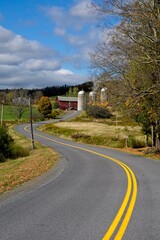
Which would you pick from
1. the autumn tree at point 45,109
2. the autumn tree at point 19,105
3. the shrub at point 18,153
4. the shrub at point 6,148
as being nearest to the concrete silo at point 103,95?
the shrub at point 6,148

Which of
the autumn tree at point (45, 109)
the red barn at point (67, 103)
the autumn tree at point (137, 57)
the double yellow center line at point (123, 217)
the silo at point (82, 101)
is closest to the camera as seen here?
the double yellow center line at point (123, 217)

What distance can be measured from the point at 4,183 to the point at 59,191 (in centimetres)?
307

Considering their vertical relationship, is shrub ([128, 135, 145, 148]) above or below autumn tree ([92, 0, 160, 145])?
below

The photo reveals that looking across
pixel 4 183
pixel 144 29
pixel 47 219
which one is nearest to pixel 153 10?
pixel 144 29

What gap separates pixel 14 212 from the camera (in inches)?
312

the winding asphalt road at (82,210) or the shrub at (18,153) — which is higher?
the winding asphalt road at (82,210)

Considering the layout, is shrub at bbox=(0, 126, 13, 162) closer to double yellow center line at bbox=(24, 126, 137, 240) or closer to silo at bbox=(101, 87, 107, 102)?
silo at bbox=(101, 87, 107, 102)

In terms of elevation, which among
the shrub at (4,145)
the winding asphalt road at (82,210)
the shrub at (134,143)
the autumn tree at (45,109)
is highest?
the autumn tree at (45,109)

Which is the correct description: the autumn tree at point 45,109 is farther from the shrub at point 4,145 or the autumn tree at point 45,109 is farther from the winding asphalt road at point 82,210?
the winding asphalt road at point 82,210

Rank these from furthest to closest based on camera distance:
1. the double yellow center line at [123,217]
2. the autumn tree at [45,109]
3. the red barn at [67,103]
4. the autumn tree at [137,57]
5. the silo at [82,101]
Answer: the red barn at [67,103] → the silo at [82,101] → the autumn tree at [45,109] → the autumn tree at [137,57] → the double yellow center line at [123,217]

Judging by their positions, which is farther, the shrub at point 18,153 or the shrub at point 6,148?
the shrub at point 18,153

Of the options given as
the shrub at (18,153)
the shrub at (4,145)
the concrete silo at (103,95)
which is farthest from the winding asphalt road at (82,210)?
the shrub at (18,153)

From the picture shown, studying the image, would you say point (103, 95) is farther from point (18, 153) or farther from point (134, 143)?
point (134, 143)

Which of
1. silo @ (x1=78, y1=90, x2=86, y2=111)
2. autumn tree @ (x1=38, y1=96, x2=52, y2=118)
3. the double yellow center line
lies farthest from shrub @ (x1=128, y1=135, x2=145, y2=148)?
silo @ (x1=78, y1=90, x2=86, y2=111)
